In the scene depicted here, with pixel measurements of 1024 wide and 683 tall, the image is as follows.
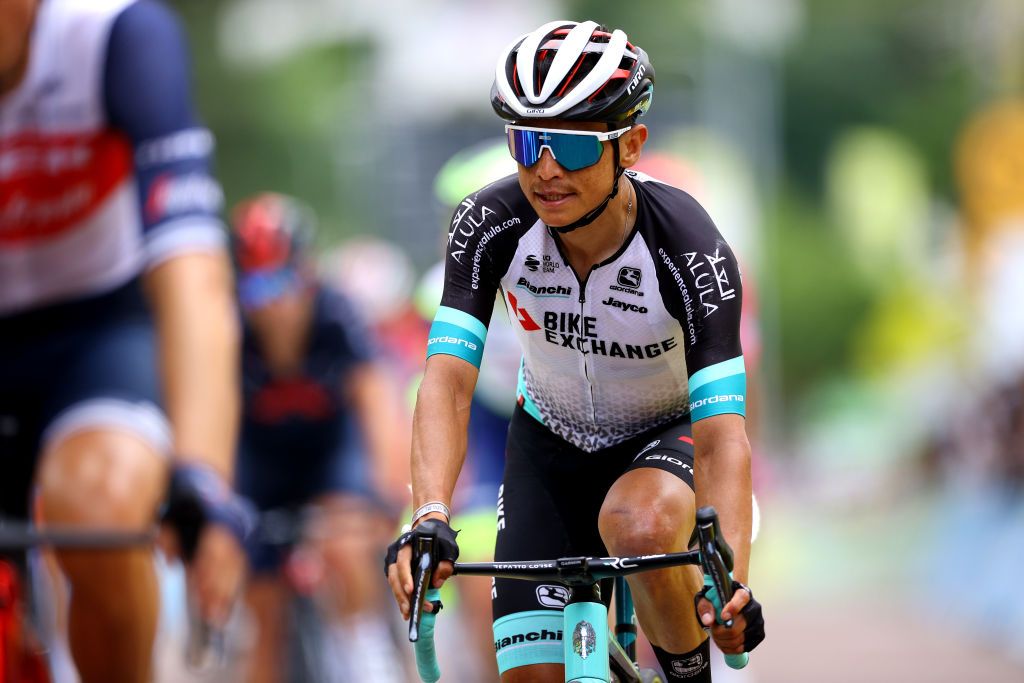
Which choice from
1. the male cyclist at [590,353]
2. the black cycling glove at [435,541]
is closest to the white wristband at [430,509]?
the male cyclist at [590,353]

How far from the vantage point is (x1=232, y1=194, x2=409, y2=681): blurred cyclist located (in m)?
9.94

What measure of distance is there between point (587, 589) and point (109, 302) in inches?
75.7

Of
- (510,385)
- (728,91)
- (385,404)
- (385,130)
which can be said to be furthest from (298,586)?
(728,91)

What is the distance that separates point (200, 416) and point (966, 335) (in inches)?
958

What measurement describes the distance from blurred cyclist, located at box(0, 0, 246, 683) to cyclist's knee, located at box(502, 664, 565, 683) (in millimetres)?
768

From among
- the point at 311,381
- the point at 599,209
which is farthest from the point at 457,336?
the point at 311,381

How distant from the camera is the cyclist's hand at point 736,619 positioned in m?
3.70

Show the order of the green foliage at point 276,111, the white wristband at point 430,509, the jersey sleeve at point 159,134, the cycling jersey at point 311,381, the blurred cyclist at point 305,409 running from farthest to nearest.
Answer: the green foliage at point 276,111 → the cycling jersey at point 311,381 → the blurred cyclist at point 305,409 → the jersey sleeve at point 159,134 → the white wristband at point 430,509

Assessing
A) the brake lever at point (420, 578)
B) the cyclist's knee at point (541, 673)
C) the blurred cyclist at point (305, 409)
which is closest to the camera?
the brake lever at point (420, 578)

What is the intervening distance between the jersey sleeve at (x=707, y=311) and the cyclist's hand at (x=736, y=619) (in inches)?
22.7

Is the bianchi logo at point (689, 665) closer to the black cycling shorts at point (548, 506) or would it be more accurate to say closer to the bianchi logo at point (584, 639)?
the black cycling shorts at point (548, 506)

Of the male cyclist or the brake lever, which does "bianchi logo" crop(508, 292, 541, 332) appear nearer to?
the male cyclist

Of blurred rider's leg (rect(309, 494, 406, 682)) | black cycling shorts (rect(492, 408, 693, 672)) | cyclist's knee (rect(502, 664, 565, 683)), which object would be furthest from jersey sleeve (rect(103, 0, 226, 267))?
blurred rider's leg (rect(309, 494, 406, 682))

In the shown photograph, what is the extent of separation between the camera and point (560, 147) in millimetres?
4164
